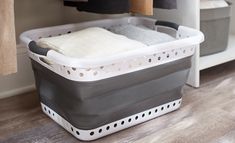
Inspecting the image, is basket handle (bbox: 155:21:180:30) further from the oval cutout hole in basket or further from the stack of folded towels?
the oval cutout hole in basket

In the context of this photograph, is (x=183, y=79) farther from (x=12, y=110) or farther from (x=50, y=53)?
(x=12, y=110)

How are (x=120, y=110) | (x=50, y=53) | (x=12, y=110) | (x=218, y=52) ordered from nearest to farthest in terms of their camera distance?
(x=50, y=53)
(x=120, y=110)
(x=12, y=110)
(x=218, y=52)

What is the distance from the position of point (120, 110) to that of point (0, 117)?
0.48 meters

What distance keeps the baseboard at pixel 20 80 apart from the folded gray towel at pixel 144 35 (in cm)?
40

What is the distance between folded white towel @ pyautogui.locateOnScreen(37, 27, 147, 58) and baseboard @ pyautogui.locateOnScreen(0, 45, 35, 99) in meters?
0.32

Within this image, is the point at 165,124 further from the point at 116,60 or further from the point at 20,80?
the point at 20,80

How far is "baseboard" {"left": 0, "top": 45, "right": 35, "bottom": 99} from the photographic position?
136 cm

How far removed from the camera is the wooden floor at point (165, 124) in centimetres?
104

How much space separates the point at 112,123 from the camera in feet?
3.44

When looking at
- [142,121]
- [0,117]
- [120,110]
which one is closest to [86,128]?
[120,110]

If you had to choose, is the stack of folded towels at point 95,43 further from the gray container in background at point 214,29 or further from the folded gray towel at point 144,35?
the gray container in background at point 214,29

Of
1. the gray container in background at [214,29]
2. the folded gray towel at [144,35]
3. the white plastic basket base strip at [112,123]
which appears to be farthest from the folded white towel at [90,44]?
the gray container in background at [214,29]

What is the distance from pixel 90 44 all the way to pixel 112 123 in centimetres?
27

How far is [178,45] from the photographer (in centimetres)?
107
